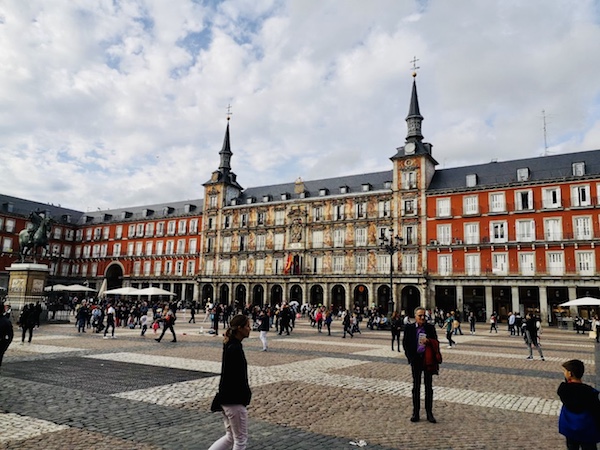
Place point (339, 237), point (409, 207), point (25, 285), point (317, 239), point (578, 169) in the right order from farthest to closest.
Result: point (317, 239), point (339, 237), point (409, 207), point (578, 169), point (25, 285)

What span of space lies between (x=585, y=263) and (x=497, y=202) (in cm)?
859

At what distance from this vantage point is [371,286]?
148 feet

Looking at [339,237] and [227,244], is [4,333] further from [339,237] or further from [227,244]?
[227,244]

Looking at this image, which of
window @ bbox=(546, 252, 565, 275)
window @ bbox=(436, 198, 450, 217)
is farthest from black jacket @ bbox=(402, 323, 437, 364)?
window @ bbox=(436, 198, 450, 217)

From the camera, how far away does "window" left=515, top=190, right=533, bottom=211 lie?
39000 mm

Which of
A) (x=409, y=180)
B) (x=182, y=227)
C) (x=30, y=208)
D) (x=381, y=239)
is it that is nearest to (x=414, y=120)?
(x=409, y=180)

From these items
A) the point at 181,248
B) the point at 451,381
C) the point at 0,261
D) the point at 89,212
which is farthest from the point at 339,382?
the point at 89,212

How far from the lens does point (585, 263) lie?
3609cm

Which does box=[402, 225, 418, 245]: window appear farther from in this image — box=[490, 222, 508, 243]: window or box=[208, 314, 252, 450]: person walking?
box=[208, 314, 252, 450]: person walking

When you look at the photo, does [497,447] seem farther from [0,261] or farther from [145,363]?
[0,261]

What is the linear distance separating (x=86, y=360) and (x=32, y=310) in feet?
17.1

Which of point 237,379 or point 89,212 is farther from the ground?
point 89,212

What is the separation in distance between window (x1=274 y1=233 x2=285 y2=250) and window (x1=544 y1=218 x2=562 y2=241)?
27352 millimetres

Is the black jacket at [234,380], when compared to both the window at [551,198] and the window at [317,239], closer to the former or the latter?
the window at [551,198]
